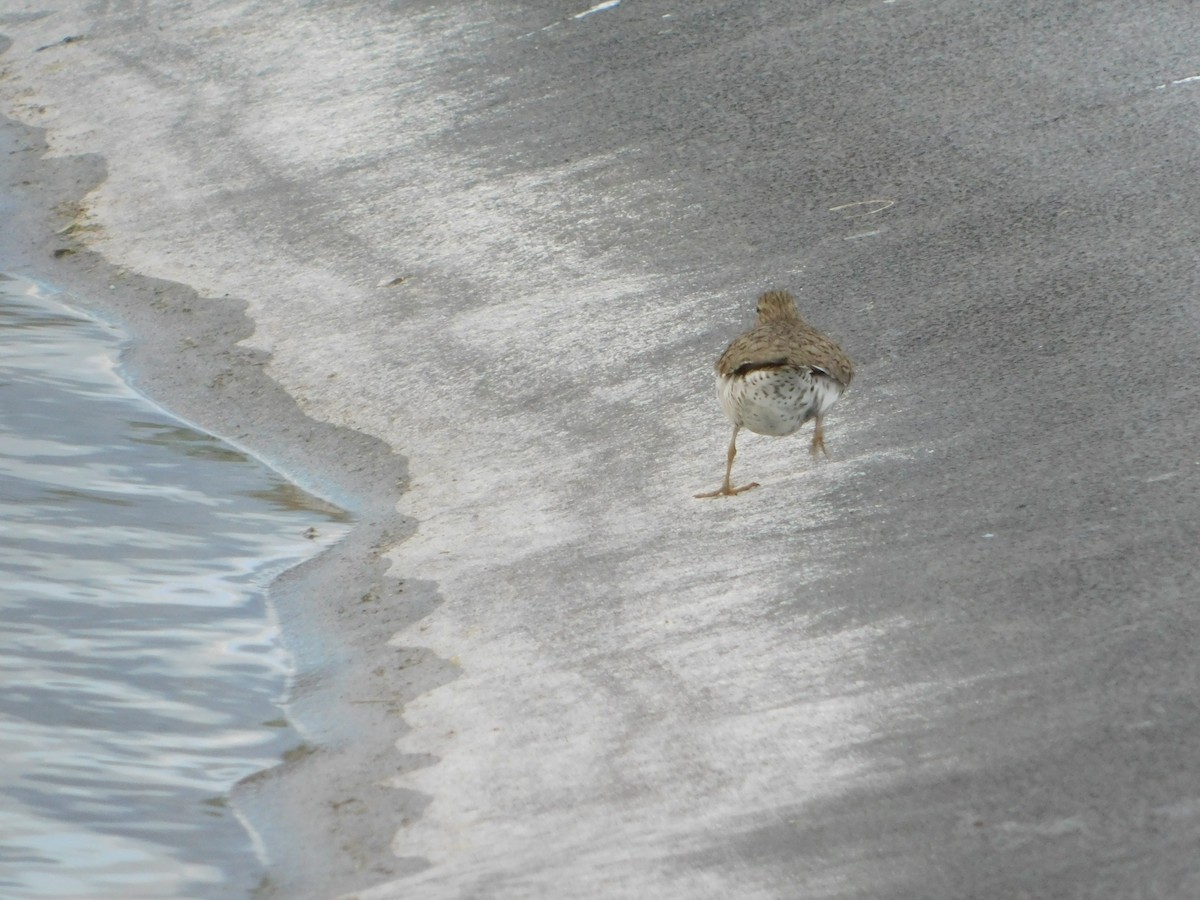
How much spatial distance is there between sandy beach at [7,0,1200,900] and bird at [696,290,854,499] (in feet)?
0.92

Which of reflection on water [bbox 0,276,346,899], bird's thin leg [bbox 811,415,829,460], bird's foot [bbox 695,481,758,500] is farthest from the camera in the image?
bird's thin leg [bbox 811,415,829,460]

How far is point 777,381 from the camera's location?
5.78 metres

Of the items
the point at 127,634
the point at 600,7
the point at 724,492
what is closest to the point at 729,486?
the point at 724,492

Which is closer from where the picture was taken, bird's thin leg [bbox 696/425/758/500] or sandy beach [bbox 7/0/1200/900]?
sandy beach [bbox 7/0/1200/900]

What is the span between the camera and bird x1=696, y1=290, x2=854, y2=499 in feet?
19.0

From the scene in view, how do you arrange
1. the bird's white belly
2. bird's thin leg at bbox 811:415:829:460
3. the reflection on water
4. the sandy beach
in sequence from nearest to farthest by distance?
the sandy beach
the reflection on water
the bird's white belly
bird's thin leg at bbox 811:415:829:460

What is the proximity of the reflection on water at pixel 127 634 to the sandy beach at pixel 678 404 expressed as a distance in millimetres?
214

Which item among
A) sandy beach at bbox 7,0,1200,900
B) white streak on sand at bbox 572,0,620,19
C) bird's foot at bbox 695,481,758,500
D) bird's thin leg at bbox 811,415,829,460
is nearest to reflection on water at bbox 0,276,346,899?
sandy beach at bbox 7,0,1200,900

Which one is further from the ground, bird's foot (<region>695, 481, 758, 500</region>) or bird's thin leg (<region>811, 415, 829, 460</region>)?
bird's thin leg (<region>811, 415, 829, 460</region>)

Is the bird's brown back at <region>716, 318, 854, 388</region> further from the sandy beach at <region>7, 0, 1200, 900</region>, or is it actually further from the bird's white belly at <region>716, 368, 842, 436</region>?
the sandy beach at <region>7, 0, 1200, 900</region>

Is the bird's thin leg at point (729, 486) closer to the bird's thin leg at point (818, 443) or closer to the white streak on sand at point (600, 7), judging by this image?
the bird's thin leg at point (818, 443)

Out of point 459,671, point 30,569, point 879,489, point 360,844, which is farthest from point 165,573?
point 879,489

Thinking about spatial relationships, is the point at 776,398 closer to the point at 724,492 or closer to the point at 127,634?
the point at 724,492

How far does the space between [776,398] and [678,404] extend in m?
1.18
